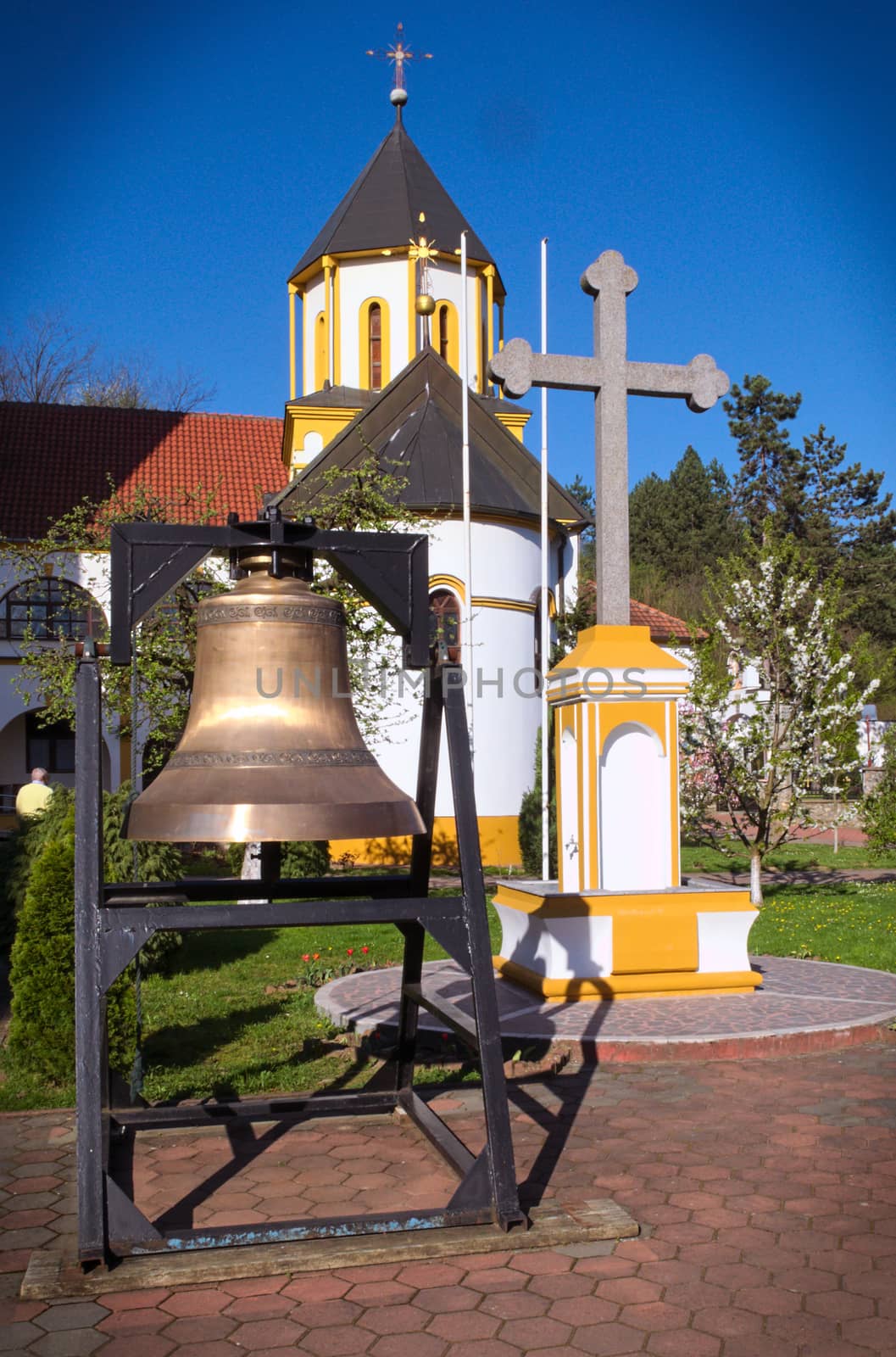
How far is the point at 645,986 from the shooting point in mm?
8086

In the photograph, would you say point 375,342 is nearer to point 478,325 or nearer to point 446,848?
point 478,325

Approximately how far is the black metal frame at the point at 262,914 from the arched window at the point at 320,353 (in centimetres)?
2261

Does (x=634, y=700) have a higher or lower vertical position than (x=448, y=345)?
lower

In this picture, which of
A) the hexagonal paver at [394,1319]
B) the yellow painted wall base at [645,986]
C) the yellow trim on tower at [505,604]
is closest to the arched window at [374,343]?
the yellow trim on tower at [505,604]

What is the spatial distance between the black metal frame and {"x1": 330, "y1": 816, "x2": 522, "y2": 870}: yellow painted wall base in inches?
622

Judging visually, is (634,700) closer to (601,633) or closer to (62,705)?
(601,633)

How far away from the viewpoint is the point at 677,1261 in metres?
3.92

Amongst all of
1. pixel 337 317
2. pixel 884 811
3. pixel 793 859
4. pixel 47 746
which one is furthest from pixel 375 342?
pixel 884 811

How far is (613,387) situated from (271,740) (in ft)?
18.2

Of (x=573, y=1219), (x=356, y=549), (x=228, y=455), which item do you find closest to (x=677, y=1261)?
(x=573, y=1219)

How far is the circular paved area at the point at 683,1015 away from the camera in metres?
6.70

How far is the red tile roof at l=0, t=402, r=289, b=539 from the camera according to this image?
26.8 m

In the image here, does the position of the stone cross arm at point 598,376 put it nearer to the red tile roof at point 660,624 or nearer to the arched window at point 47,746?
the arched window at point 47,746

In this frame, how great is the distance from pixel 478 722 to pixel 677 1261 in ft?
58.3
